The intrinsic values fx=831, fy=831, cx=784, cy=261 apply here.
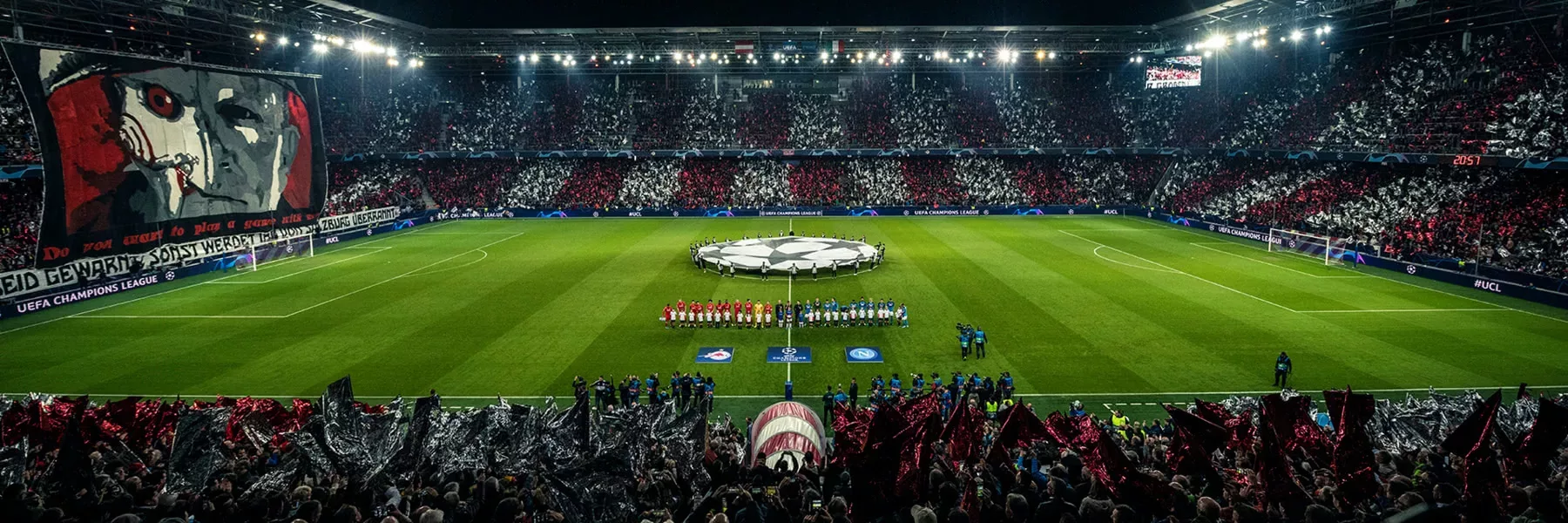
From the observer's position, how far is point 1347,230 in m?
49.2

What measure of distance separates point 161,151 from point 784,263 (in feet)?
102

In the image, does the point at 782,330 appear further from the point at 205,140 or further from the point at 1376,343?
the point at 205,140

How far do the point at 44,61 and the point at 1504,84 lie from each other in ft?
234

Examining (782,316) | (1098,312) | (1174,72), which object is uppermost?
(1174,72)

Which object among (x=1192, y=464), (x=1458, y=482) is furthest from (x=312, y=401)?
(x=1458, y=482)

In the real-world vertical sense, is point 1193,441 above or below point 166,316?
above

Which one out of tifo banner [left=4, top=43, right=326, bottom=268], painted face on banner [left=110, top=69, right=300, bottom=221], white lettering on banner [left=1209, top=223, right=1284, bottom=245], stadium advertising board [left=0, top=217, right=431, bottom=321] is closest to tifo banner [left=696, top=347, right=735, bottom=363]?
stadium advertising board [left=0, top=217, right=431, bottom=321]

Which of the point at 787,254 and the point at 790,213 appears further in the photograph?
the point at 790,213

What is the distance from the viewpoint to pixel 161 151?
1612 inches

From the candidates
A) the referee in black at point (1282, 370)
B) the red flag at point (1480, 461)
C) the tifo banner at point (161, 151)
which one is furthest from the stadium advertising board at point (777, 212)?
the red flag at point (1480, 461)

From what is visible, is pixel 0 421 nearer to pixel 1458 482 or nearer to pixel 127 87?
pixel 1458 482

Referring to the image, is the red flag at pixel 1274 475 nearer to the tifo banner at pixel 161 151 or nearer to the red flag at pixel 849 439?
the red flag at pixel 849 439

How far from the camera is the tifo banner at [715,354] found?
88.6ft

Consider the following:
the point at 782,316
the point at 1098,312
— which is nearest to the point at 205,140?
the point at 782,316
